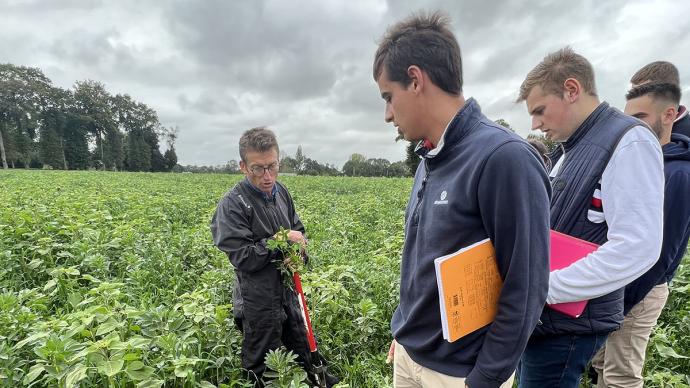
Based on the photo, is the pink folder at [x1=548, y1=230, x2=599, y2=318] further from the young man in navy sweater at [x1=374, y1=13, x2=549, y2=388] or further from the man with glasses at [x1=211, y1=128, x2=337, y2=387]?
the man with glasses at [x1=211, y1=128, x2=337, y2=387]

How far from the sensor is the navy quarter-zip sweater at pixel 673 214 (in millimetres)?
1642

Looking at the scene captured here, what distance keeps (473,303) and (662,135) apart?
5.28 feet

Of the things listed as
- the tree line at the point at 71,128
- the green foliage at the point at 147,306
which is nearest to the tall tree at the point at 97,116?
the tree line at the point at 71,128

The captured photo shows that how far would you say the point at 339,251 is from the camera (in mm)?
5426

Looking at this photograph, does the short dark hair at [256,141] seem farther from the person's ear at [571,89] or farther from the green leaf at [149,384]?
the person's ear at [571,89]

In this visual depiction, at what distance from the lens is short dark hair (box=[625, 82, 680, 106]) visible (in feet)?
6.05

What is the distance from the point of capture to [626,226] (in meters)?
1.26

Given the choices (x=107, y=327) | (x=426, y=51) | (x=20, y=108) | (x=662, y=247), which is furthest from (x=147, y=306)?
(x=20, y=108)

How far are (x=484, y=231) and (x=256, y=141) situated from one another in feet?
5.96

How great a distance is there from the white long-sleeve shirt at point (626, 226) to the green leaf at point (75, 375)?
2.06 meters

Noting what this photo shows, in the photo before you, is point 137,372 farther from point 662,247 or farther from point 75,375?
point 662,247

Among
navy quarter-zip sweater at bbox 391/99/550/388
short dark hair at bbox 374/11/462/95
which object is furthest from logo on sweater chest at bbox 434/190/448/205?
short dark hair at bbox 374/11/462/95

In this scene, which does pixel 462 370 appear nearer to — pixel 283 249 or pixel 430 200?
pixel 430 200

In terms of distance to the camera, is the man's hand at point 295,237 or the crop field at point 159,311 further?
the man's hand at point 295,237
